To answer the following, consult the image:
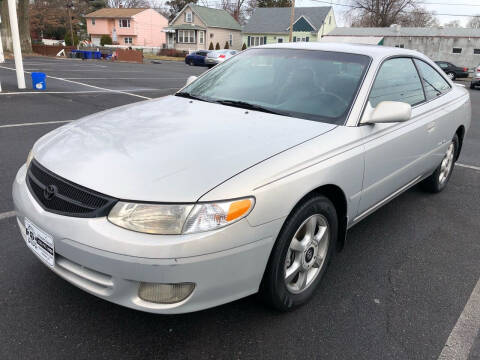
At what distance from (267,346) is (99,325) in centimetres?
96

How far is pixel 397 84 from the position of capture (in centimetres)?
346

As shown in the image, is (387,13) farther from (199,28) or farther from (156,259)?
(156,259)

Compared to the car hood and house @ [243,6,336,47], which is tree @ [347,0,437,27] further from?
the car hood

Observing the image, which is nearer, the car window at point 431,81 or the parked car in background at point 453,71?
the car window at point 431,81

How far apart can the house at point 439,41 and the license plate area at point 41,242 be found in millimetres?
39127

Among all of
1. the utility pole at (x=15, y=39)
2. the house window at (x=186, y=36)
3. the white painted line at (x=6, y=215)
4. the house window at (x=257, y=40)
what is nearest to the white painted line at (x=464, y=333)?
the white painted line at (x=6, y=215)

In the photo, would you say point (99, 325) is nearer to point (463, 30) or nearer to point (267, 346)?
point (267, 346)

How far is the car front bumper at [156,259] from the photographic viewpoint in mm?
1841

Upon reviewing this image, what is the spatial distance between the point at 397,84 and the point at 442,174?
182 centimetres

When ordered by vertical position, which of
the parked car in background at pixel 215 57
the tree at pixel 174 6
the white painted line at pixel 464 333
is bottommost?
the white painted line at pixel 464 333

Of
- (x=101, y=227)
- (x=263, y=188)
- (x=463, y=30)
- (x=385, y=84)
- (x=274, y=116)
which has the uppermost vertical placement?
(x=463, y=30)

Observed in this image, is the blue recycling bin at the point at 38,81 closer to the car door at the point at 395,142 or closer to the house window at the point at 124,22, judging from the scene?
the car door at the point at 395,142

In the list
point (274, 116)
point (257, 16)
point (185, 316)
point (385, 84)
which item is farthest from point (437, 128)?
point (257, 16)

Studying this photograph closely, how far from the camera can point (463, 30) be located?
40844mm
